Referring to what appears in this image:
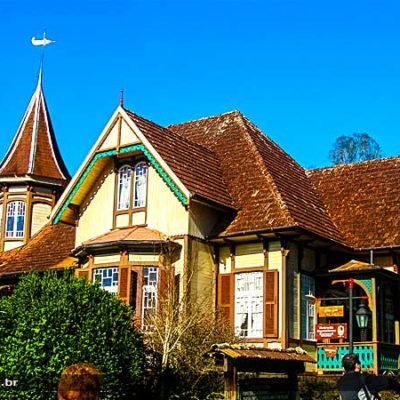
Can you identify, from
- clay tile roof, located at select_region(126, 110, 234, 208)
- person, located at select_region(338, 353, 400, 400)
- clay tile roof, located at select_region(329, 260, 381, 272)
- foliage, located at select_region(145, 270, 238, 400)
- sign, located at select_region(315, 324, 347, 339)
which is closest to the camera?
person, located at select_region(338, 353, 400, 400)

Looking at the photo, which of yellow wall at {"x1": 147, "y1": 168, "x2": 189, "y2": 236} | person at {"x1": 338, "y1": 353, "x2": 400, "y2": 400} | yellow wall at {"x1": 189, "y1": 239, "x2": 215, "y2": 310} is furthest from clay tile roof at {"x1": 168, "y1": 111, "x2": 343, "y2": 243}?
person at {"x1": 338, "y1": 353, "x2": 400, "y2": 400}

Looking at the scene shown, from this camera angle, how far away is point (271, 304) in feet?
70.5

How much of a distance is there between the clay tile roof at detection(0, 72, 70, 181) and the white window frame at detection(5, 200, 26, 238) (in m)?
1.28

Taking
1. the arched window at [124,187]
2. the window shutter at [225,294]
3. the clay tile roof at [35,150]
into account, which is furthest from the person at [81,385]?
the clay tile roof at [35,150]

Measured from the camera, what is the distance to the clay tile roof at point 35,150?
1312 inches

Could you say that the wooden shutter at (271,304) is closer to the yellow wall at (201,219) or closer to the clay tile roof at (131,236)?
the yellow wall at (201,219)

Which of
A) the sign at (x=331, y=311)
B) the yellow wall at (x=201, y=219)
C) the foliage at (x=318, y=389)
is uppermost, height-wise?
the yellow wall at (x=201, y=219)

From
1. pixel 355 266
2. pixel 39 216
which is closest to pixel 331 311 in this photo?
pixel 355 266

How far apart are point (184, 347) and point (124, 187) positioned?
271 inches

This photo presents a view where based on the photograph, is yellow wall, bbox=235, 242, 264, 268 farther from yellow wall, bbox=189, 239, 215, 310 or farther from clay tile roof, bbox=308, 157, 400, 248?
clay tile roof, bbox=308, 157, 400, 248

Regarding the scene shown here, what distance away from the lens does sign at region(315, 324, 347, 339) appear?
68.2 feet

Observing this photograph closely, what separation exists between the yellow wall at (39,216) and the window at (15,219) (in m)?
0.46

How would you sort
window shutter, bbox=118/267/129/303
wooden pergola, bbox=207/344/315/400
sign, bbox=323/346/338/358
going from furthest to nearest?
1. window shutter, bbox=118/267/129/303
2. sign, bbox=323/346/338/358
3. wooden pergola, bbox=207/344/315/400

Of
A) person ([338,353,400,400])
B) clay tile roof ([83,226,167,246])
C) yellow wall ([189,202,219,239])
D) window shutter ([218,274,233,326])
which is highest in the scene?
yellow wall ([189,202,219,239])
